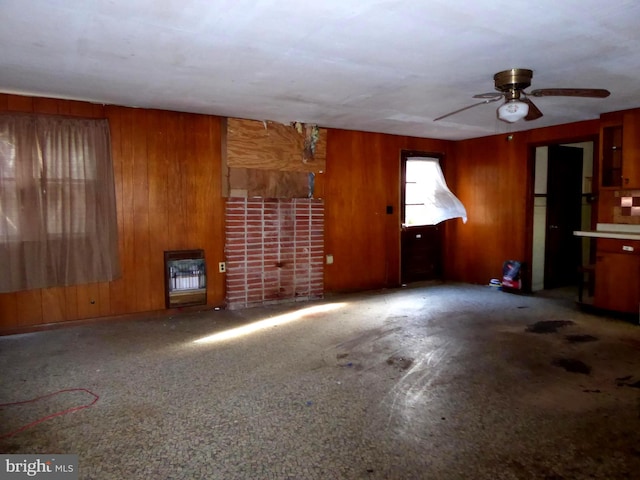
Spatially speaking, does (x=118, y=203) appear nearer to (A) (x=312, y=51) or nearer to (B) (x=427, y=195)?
(A) (x=312, y=51)

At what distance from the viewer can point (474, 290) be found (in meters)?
6.04

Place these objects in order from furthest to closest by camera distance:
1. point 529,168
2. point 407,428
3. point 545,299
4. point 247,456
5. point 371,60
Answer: point 529,168 → point 545,299 → point 371,60 → point 407,428 → point 247,456

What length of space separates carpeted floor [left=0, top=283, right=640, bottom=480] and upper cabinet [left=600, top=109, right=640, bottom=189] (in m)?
1.51

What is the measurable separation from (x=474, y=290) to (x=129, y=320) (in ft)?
14.6

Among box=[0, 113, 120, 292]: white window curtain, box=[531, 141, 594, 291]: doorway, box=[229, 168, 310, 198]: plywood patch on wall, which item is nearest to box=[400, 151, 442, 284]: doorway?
box=[531, 141, 594, 291]: doorway

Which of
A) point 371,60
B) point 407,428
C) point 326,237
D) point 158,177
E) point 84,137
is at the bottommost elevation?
point 407,428

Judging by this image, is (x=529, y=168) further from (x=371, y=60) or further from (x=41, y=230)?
(x=41, y=230)

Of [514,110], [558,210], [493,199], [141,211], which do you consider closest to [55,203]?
[141,211]

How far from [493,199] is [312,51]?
433cm

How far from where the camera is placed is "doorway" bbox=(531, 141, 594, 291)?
604 centimetres

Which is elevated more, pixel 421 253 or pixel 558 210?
pixel 558 210

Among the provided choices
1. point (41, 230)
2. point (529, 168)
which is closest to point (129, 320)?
point (41, 230)

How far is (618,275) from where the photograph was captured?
451 centimetres

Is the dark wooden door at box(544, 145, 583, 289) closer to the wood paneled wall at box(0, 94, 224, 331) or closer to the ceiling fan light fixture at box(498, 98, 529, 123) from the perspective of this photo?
the ceiling fan light fixture at box(498, 98, 529, 123)
